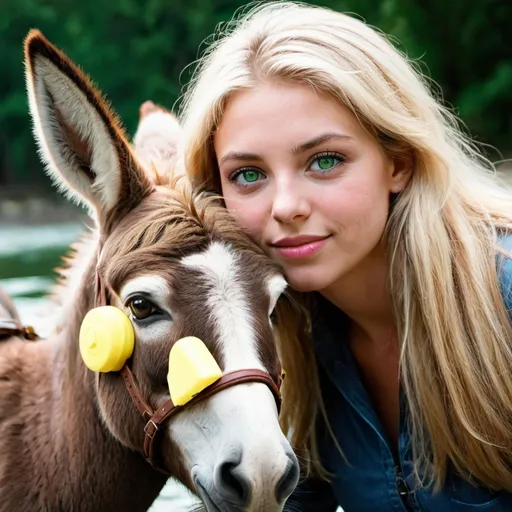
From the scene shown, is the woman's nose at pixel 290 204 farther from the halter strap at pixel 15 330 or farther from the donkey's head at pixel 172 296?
the halter strap at pixel 15 330

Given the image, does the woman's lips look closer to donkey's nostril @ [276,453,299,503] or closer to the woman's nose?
the woman's nose

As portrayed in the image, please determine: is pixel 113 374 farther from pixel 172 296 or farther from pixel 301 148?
pixel 301 148

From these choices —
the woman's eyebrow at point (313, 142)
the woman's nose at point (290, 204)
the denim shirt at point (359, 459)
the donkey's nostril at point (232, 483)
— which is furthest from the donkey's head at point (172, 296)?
the denim shirt at point (359, 459)

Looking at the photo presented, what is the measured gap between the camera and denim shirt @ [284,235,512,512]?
9.07 feet

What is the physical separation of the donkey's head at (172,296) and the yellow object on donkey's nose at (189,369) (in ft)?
0.09

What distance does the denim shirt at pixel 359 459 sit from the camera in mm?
2764

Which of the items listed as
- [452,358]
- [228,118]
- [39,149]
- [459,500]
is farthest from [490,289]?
[39,149]

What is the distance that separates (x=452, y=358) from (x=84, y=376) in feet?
3.83

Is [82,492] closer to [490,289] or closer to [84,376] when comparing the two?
[84,376]

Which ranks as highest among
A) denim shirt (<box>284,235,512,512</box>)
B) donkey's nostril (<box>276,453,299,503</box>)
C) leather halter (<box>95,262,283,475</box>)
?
leather halter (<box>95,262,283,475</box>)

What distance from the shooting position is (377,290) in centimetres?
288

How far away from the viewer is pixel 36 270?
11.3 meters

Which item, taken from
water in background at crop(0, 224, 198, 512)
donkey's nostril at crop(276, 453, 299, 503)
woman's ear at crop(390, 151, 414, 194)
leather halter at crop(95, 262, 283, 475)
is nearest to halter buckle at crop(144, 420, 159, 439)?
leather halter at crop(95, 262, 283, 475)

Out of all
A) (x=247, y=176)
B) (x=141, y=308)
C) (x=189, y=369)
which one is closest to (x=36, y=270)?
(x=247, y=176)
